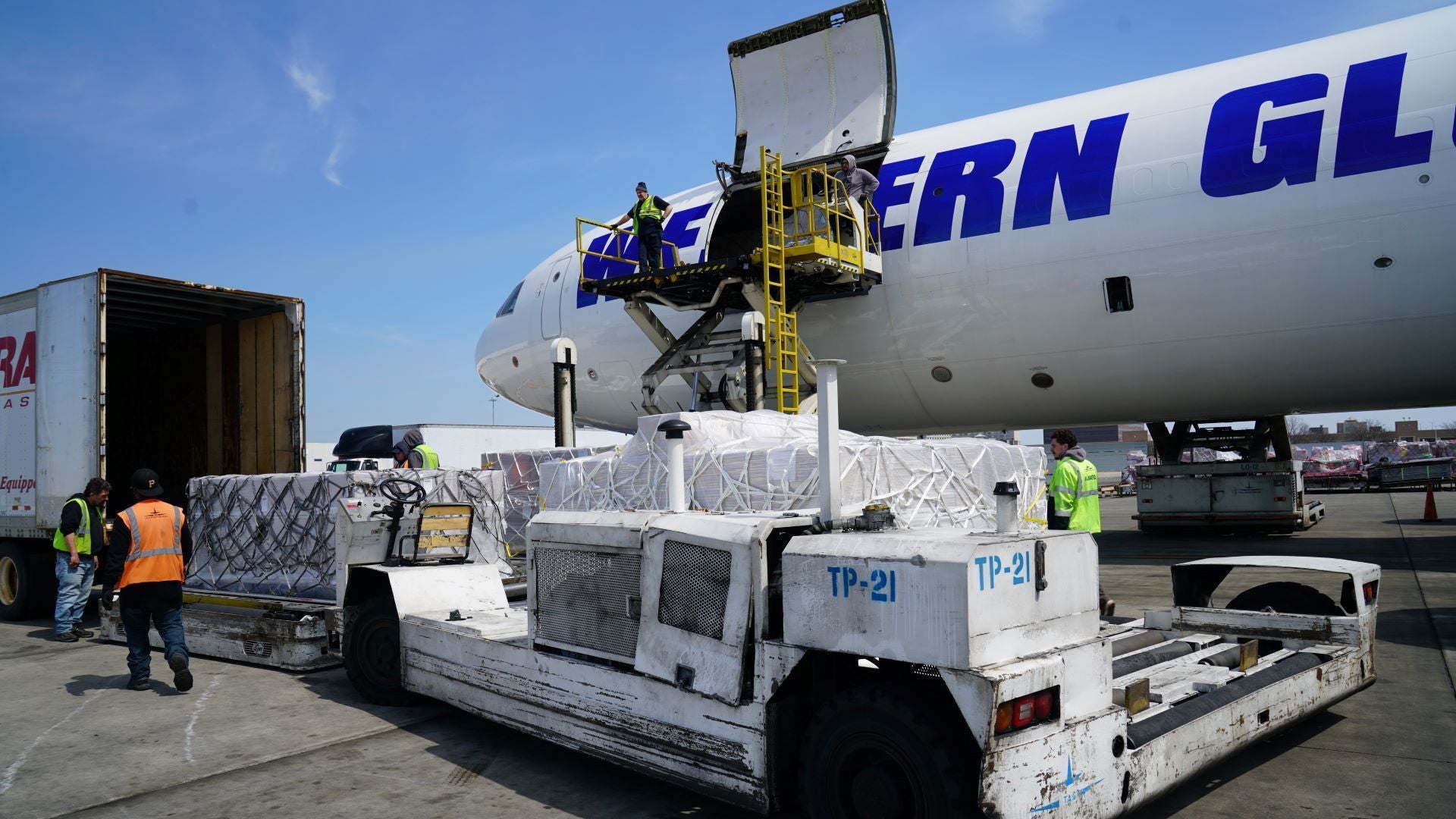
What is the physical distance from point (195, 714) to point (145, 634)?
4.04ft

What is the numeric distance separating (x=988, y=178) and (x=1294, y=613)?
23.3ft

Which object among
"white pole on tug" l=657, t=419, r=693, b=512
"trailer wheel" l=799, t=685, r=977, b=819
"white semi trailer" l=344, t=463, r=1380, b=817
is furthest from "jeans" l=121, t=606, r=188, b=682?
"trailer wheel" l=799, t=685, r=977, b=819

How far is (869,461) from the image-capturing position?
298 inches

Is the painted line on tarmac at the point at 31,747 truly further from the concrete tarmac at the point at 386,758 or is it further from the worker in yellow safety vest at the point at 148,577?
the worker in yellow safety vest at the point at 148,577

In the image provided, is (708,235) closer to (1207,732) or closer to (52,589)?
(52,589)

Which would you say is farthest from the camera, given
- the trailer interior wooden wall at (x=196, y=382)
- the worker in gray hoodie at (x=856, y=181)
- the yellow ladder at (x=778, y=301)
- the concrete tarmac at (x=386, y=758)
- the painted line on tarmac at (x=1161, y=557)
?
the painted line on tarmac at (x=1161, y=557)

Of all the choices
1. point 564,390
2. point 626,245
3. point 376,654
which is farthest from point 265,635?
point 626,245

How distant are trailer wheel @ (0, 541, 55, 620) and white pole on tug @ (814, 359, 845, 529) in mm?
11961

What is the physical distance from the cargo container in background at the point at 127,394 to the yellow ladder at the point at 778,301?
6.03 meters

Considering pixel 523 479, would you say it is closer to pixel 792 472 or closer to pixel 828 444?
pixel 792 472

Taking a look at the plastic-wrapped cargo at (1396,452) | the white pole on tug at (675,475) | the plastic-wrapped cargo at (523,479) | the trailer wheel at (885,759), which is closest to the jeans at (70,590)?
the plastic-wrapped cargo at (523,479)

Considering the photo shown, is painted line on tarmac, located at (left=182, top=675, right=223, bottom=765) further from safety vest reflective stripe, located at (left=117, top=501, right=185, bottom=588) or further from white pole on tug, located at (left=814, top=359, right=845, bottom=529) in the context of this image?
white pole on tug, located at (left=814, top=359, right=845, bottom=529)

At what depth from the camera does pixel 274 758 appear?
5.70m

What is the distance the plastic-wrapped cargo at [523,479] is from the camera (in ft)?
34.3
